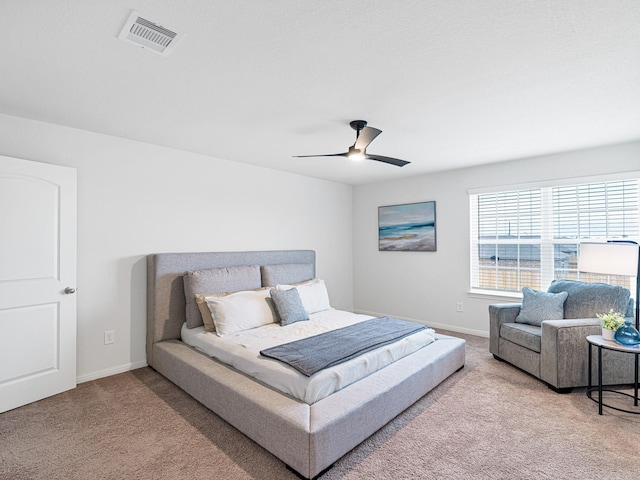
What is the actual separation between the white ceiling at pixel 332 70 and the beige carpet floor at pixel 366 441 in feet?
7.82

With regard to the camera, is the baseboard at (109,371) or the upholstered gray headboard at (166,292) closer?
the baseboard at (109,371)

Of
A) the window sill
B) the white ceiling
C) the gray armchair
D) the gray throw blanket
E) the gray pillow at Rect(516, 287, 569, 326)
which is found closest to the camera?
the white ceiling

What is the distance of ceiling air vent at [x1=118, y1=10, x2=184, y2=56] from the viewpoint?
162 centimetres

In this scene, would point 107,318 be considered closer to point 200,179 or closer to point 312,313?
point 200,179

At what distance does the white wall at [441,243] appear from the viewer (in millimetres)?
3955

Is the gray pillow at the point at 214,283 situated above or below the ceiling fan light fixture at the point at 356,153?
below

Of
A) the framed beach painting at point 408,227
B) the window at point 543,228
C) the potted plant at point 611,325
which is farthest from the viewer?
the framed beach painting at point 408,227

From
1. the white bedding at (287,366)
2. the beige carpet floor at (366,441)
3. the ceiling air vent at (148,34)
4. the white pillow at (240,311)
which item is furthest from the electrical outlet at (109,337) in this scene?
the ceiling air vent at (148,34)

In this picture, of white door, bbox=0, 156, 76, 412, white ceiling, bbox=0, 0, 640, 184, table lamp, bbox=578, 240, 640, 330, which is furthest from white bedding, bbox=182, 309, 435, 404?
white ceiling, bbox=0, 0, 640, 184

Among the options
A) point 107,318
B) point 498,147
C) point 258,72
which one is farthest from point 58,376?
point 498,147

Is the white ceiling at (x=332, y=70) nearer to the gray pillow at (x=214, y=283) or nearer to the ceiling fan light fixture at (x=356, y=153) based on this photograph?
the ceiling fan light fixture at (x=356, y=153)

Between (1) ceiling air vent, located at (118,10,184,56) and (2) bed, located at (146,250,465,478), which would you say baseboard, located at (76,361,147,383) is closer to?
(2) bed, located at (146,250,465,478)

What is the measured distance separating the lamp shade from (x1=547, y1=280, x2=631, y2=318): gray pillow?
492 millimetres

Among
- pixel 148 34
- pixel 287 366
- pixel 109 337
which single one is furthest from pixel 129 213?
pixel 287 366
